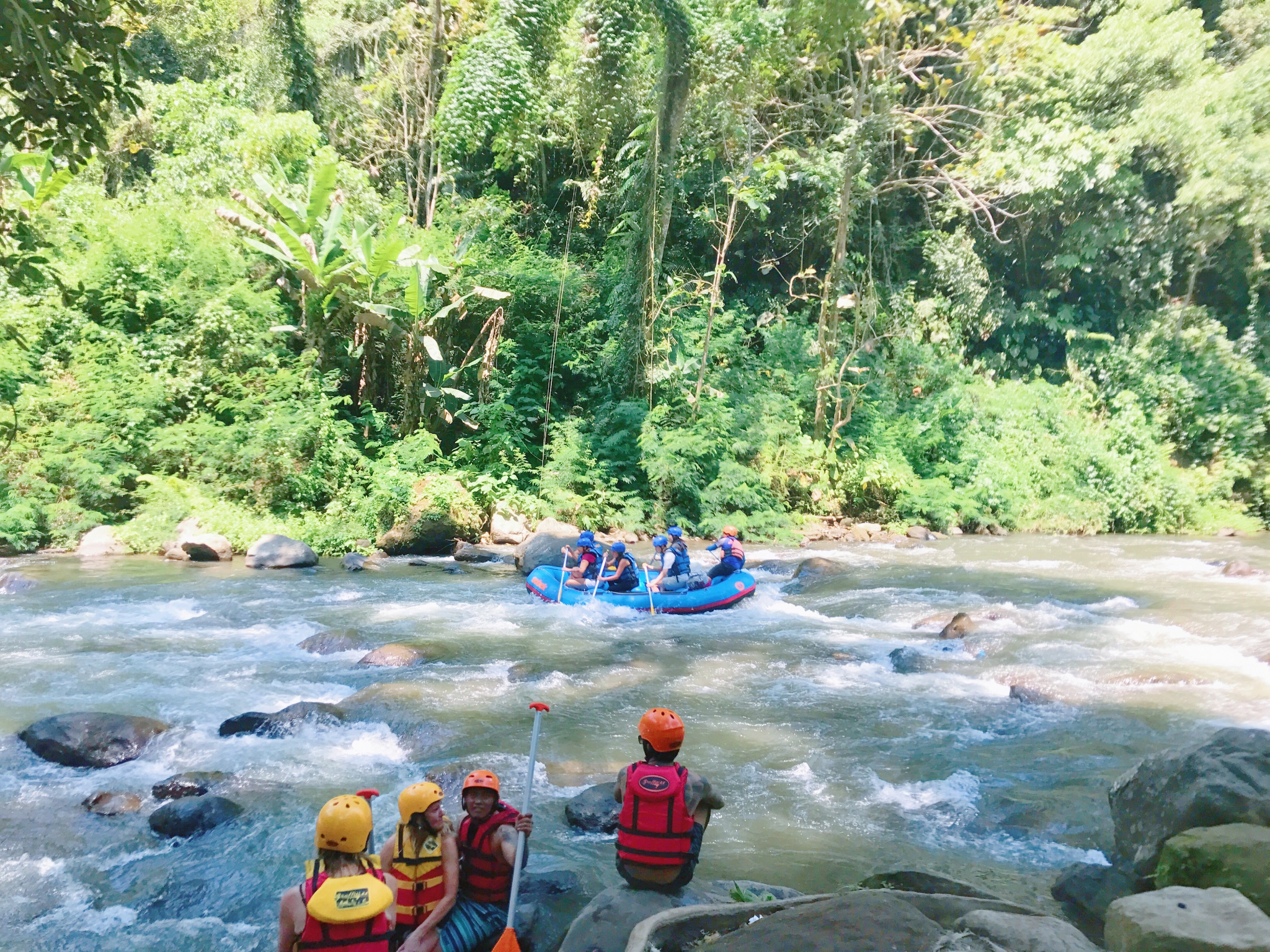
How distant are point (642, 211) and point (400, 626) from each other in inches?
376

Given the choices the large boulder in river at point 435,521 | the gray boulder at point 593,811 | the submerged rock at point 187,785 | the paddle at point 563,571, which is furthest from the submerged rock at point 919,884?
the large boulder in river at point 435,521

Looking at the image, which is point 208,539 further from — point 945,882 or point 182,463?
point 945,882

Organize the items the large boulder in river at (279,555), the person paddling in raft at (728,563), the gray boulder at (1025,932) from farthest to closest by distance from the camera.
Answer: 1. the large boulder in river at (279,555)
2. the person paddling in raft at (728,563)
3. the gray boulder at (1025,932)

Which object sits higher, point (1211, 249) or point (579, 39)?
point (579, 39)

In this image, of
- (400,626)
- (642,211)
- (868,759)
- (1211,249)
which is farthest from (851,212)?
(868,759)

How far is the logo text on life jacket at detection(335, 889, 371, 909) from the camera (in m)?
2.57

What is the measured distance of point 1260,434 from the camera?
1942 cm

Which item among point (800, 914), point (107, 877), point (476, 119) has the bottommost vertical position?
point (107, 877)

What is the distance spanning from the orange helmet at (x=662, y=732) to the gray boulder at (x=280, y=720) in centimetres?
349

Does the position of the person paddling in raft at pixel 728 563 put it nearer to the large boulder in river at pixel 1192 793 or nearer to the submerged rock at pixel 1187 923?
the large boulder in river at pixel 1192 793

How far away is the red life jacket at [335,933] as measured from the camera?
259 centimetres

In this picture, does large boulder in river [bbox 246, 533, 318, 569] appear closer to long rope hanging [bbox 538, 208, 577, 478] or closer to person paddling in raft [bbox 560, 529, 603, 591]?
person paddling in raft [bbox 560, 529, 603, 591]

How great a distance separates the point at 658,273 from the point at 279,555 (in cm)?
830

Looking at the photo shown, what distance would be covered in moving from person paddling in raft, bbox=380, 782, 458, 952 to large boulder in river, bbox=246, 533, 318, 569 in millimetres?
9612
